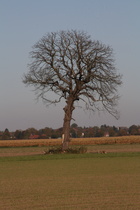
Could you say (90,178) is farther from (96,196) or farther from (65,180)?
(96,196)

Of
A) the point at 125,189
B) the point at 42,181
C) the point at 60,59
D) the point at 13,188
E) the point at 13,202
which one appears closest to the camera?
the point at 13,202

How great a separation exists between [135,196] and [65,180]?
244 inches

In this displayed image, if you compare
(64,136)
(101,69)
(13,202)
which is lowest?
(13,202)

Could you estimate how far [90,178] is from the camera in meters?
21.8

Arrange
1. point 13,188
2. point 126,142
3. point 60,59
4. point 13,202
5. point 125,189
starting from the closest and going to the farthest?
point 13,202 → point 125,189 → point 13,188 → point 60,59 → point 126,142

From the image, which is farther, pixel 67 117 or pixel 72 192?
pixel 67 117

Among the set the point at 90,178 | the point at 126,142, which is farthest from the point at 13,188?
the point at 126,142

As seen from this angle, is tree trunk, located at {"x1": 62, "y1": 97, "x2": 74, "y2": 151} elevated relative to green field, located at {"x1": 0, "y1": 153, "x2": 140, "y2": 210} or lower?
elevated

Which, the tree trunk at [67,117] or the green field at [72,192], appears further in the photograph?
the tree trunk at [67,117]

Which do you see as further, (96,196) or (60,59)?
(60,59)

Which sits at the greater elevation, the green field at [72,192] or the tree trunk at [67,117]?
the tree trunk at [67,117]

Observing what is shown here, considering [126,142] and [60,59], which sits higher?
[60,59]

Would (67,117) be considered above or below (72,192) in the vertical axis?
above

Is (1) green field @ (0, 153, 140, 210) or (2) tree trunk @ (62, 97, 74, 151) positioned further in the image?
(2) tree trunk @ (62, 97, 74, 151)
